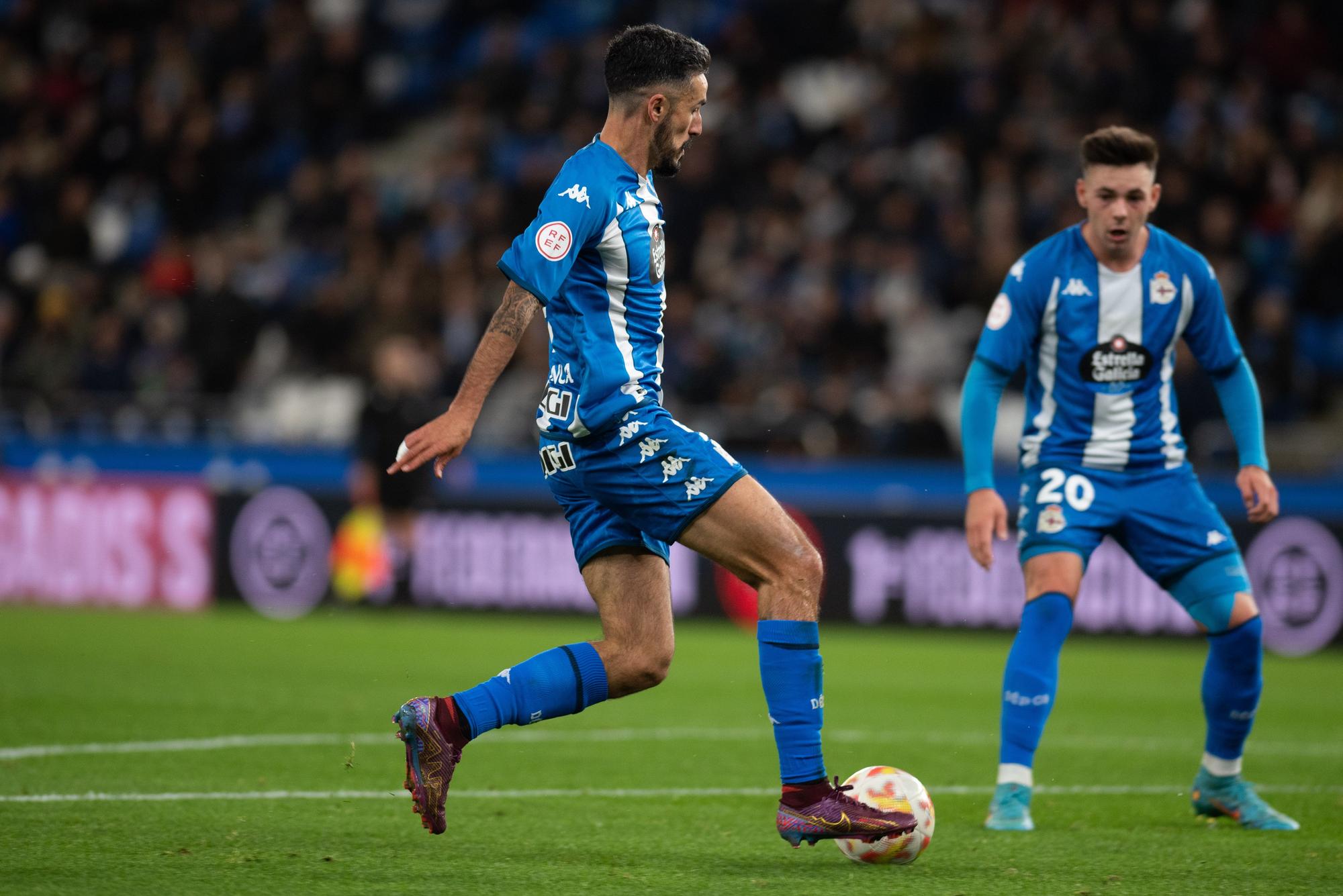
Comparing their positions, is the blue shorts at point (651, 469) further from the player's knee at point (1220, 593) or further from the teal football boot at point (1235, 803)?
the teal football boot at point (1235, 803)

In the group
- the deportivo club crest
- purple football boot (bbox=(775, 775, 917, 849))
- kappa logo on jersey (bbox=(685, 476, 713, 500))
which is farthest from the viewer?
the deportivo club crest

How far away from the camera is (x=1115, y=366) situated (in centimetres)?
609

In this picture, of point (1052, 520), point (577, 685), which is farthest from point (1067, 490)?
point (577, 685)

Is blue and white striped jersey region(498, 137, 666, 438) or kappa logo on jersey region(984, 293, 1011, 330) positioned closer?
blue and white striped jersey region(498, 137, 666, 438)

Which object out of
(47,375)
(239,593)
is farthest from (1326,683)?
(47,375)

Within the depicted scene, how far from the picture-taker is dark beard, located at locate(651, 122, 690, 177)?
512cm

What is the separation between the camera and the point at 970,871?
16.1ft

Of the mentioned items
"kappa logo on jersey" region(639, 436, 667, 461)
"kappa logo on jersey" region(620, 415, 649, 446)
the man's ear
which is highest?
the man's ear

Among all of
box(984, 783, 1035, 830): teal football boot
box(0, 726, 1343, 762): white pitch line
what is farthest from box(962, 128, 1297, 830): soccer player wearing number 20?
box(0, 726, 1343, 762): white pitch line

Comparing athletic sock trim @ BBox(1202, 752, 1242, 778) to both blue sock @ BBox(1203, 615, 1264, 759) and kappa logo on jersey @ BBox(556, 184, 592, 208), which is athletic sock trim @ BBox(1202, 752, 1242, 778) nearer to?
blue sock @ BBox(1203, 615, 1264, 759)

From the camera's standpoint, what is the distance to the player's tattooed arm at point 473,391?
4707mm

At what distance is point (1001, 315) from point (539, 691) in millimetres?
2134

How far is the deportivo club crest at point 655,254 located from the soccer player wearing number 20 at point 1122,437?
4.54 ft

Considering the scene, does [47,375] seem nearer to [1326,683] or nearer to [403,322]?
[403,322]
